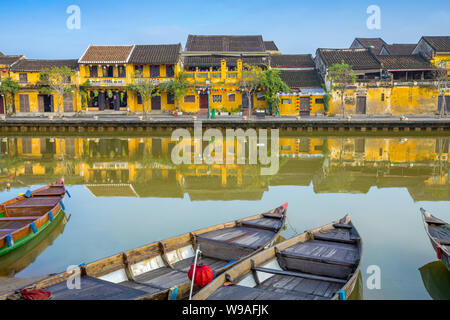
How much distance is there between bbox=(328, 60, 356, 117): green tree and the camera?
32.6 metres

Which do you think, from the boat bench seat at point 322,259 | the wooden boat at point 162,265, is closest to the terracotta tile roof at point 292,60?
the wooden boat at point 162,265

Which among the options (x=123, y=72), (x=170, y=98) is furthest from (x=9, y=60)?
(x=170, y=98)

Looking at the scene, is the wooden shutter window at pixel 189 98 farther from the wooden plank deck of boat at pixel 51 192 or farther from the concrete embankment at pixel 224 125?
the wooden plank deck of boat at pixel 51 192

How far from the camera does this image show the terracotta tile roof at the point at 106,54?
3481 cm

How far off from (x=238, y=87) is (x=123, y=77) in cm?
925

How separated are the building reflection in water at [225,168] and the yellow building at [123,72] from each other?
9.36 meters

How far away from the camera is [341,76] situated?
107 ft

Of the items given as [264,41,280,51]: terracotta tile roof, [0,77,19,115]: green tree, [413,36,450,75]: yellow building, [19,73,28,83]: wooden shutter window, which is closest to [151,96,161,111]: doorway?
[19,73,28,83]: wooden shutter window

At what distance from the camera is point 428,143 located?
2600 cm

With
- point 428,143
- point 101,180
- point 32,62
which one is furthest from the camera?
point 32,62

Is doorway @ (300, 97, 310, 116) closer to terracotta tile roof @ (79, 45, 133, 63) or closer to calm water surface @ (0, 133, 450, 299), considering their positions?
calm water surface @ (0, 133, 450, 299)
